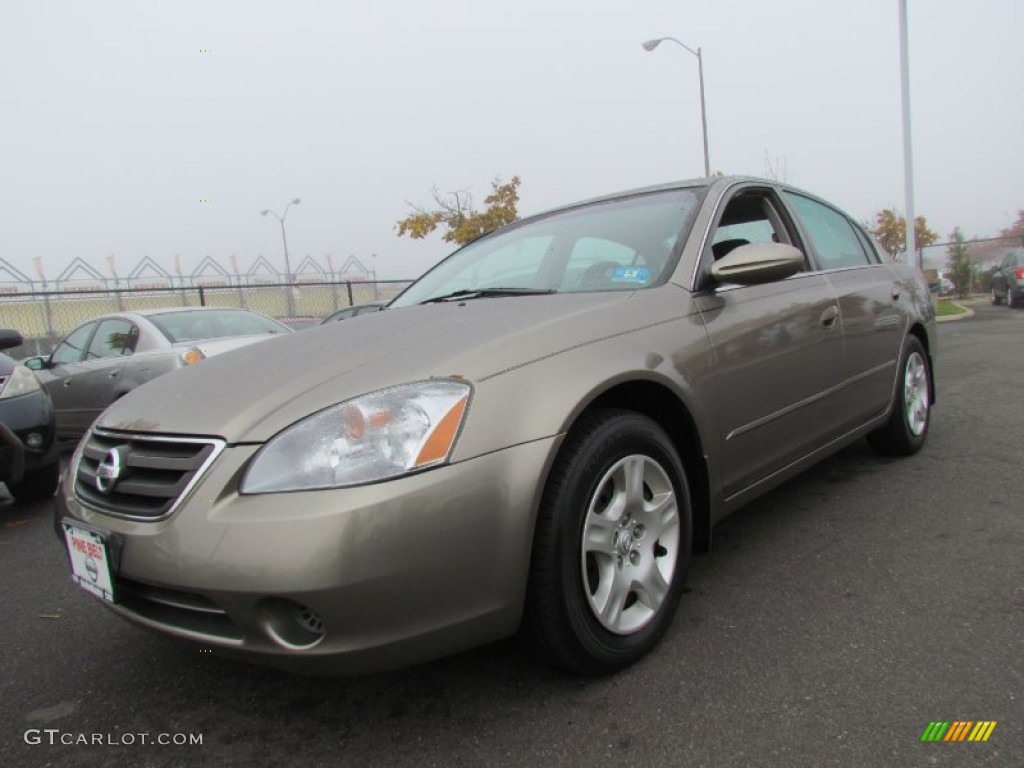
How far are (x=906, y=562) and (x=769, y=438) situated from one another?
0.68 m

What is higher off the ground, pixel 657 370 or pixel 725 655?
pixel 657 370

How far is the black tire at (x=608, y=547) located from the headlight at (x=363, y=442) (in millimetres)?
348

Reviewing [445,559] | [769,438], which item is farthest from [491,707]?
[769,438]

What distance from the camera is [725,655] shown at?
203cm

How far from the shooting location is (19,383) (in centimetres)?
418

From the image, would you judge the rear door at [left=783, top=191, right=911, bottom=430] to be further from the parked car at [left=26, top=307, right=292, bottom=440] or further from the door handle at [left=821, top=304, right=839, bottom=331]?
the parked car at [left=26, top=307, right=292, bottom=440]

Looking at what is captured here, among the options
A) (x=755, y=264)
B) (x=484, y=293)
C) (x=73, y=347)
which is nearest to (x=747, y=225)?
(x=755, y=264)

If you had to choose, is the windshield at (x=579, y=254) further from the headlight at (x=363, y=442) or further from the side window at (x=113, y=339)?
A: the side window at (x=113, y=339)

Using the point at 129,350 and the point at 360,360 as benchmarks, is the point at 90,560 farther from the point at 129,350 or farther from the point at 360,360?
the point at 129,350

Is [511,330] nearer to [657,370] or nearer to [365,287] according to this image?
[657,370]

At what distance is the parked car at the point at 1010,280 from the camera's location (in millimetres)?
16031

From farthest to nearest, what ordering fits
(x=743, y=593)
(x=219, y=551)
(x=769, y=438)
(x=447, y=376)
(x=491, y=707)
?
(x=769, y=438)
(x=743, y=593)
(x=491, y=707)
(x=447, y=376)
(x=219, y=551)

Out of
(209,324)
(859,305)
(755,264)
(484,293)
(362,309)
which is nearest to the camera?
(755,264)

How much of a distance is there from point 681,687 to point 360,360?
1.26m
